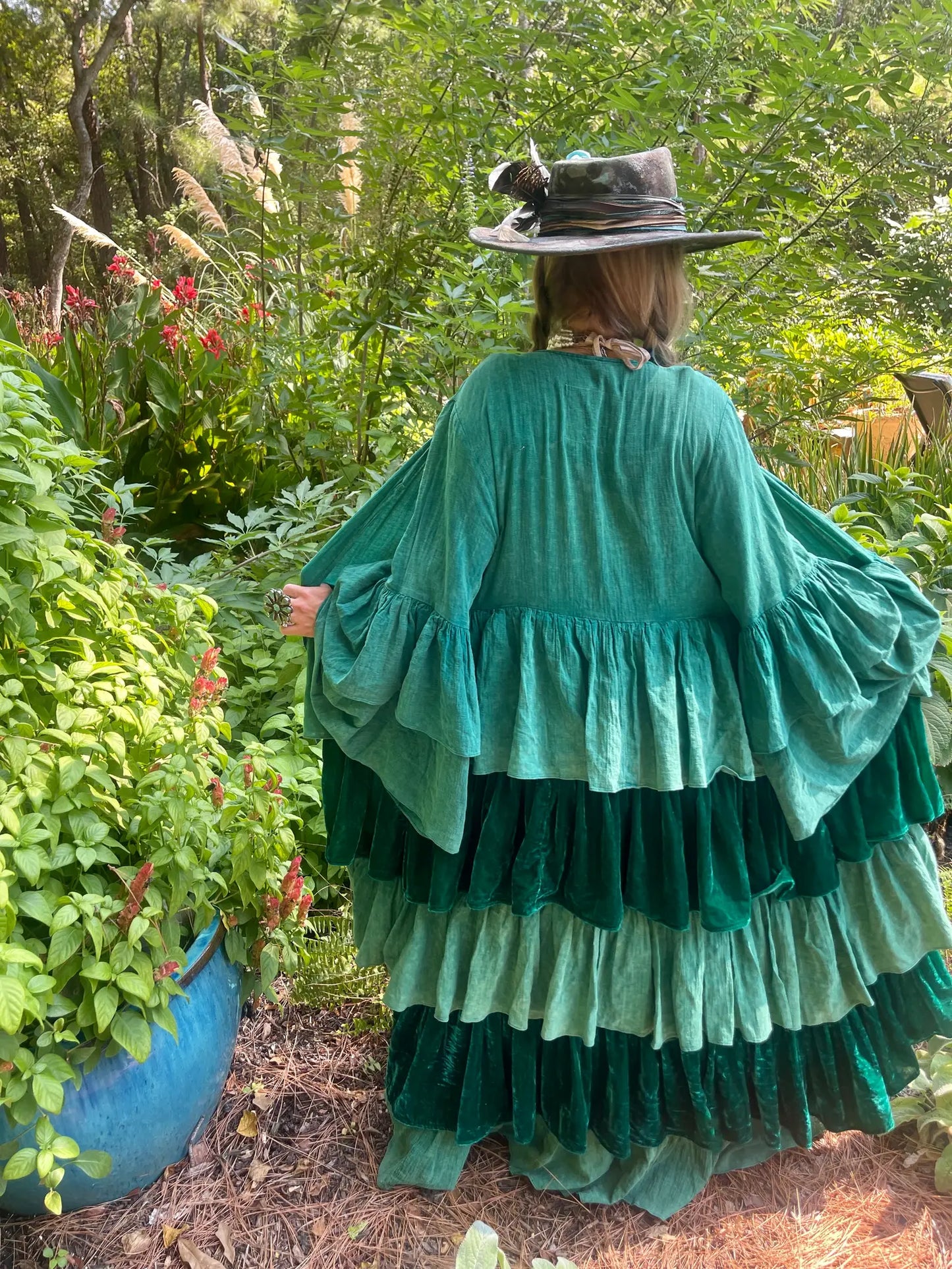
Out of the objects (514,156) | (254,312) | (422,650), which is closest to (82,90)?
(254,312)

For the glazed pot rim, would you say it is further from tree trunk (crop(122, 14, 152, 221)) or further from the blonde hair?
tree trunk (crop(122, 14, 152, 221))

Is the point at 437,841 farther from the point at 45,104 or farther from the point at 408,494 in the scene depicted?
the point at 45,104

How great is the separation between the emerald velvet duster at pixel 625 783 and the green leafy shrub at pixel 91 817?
213 mm

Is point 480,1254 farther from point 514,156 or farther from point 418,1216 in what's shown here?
point 514,156

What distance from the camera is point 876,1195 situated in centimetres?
164

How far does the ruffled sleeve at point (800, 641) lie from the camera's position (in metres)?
1.31

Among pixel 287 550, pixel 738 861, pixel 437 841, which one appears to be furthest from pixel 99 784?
pixel 287 550

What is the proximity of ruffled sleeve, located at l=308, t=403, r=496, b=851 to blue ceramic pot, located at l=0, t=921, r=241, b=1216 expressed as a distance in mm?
539

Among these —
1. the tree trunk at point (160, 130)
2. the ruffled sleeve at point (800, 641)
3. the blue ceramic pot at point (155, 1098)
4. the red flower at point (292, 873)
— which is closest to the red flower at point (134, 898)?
the blue ceramic pot at point (155, 1098)

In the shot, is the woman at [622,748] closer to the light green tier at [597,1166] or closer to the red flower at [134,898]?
the light green tier at [597,1166]

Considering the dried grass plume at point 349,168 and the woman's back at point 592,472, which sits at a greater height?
the dried grass plume at point 349,168

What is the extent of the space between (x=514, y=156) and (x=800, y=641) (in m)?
1.69

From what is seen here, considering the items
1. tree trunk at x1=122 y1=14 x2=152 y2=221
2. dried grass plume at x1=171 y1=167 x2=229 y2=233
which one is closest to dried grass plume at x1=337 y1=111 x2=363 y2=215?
dried grass plume at x1=171 y1=167 x2=229 y2=233

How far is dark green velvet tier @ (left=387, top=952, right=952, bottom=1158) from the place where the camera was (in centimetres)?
155
